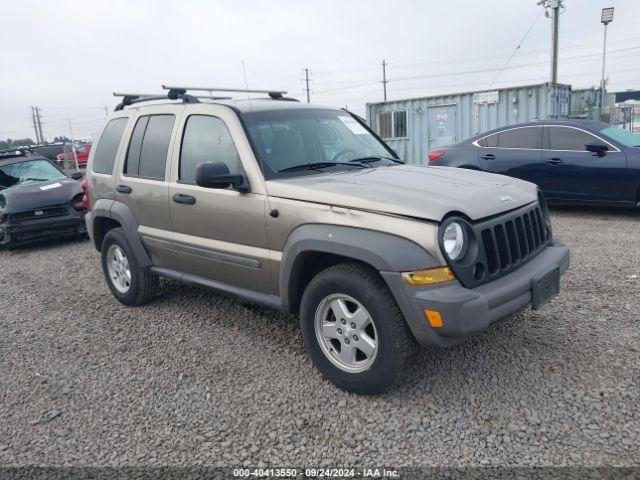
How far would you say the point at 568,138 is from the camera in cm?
834

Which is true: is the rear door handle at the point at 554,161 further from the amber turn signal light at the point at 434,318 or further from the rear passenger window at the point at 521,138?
the amber turn signal light at the point at 434,318

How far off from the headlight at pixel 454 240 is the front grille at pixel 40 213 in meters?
7.59

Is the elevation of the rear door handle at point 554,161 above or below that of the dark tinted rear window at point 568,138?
below

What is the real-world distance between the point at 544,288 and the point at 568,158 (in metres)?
5.74

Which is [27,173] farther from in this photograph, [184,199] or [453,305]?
[453,305]

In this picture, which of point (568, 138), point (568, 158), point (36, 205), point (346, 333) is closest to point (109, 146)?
point (346, 333)

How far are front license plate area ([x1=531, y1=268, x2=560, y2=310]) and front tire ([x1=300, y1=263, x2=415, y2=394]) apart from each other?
2.66ft

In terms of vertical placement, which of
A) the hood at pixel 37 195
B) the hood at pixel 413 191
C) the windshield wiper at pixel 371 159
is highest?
the windshield wiper at pixel 371 159

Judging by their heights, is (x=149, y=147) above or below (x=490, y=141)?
above

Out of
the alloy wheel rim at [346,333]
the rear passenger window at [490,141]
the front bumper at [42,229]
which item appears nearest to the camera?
the alloy wheel rim at [346,333]

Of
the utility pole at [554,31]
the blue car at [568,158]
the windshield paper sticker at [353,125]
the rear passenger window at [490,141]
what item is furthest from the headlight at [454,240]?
the utility pole at [554,31]

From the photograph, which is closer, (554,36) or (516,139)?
(516,139)

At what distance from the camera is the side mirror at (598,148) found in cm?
793

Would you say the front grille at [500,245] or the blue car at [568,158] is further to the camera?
the blue car at [568,158]
